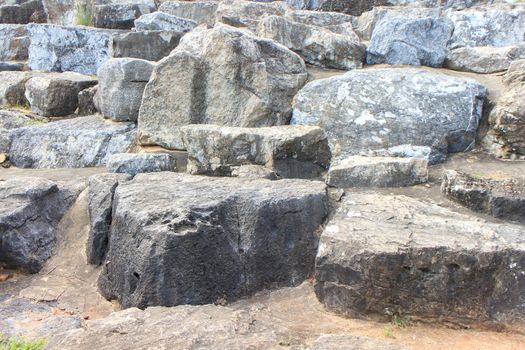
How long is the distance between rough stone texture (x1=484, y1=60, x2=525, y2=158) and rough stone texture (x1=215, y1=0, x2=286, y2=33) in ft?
10.7

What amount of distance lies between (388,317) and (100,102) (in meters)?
4.00

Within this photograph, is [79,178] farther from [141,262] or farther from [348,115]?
[348,115]

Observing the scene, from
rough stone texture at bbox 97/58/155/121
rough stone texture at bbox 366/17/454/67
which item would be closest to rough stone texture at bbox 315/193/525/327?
rough stone texture at bbox 97/58/155/121

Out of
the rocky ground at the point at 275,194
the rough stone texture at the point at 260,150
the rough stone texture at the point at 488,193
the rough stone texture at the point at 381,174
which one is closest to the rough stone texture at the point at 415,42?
the rocky ground at the point at 275,194

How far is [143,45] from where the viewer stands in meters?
6.52

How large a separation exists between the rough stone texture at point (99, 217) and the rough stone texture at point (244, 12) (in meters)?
3.54

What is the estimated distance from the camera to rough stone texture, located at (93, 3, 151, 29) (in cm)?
849

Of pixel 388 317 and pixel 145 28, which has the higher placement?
pixel 145 28

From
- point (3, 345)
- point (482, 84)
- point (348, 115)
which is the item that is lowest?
point (3, 345)

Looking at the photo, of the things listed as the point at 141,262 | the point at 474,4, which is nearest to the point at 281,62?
the point at 141,262

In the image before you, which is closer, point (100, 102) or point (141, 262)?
point (141, 262)

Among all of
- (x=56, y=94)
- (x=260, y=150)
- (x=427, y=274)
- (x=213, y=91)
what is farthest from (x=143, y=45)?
(x=427, y=274)

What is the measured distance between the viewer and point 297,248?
3271 millimetres

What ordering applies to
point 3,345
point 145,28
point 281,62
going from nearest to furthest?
point 3,345, point 281,62, point 145,28
